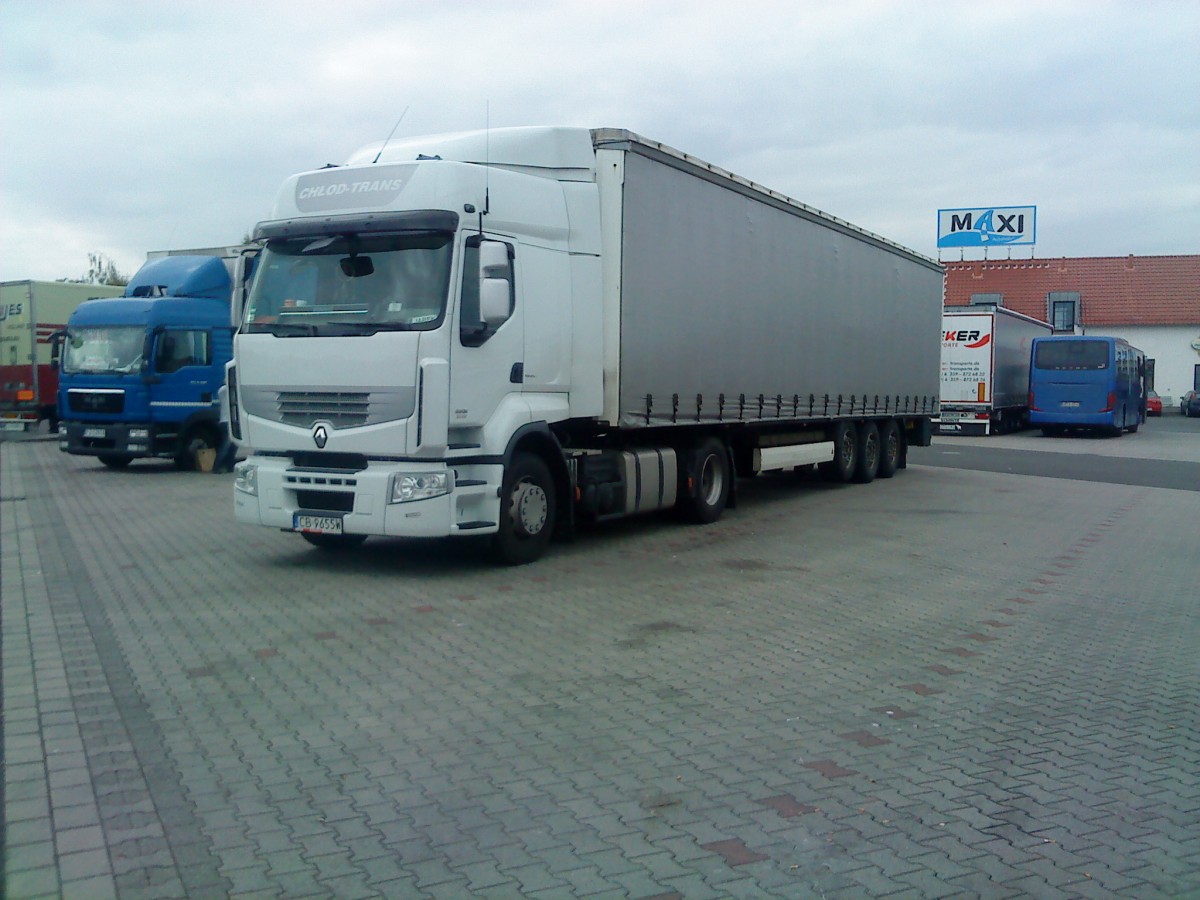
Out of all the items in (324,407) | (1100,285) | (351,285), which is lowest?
(324,407)

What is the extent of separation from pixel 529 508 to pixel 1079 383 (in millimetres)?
33181

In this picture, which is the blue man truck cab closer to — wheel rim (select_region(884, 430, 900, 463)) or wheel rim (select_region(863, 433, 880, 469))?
wheel rim (select_region(863, 433, 880, 469))

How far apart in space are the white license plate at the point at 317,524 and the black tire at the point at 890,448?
1335 centimetres

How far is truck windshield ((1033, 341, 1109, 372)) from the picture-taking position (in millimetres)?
38781

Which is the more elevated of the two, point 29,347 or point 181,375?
point 29,347

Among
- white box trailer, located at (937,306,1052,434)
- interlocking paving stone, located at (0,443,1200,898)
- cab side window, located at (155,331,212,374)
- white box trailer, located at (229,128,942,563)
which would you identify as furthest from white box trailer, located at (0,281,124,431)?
white box trailer, located at (937,306,1052,434)

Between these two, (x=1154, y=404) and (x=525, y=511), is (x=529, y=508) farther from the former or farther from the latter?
(x=1154, y=404)

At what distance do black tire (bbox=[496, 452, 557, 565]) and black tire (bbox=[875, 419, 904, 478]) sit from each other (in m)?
11.5

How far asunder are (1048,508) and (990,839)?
1315 cm

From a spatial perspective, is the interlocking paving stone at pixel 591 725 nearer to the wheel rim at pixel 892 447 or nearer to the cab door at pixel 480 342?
the cab door at pixel 480 342

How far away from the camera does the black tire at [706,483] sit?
44.3 feet

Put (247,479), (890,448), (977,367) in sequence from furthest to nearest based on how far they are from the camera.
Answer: (977,367) → (890,448) → (247,479)

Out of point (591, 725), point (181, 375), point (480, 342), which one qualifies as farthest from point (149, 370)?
point (591, 725)

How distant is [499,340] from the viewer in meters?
10.0
